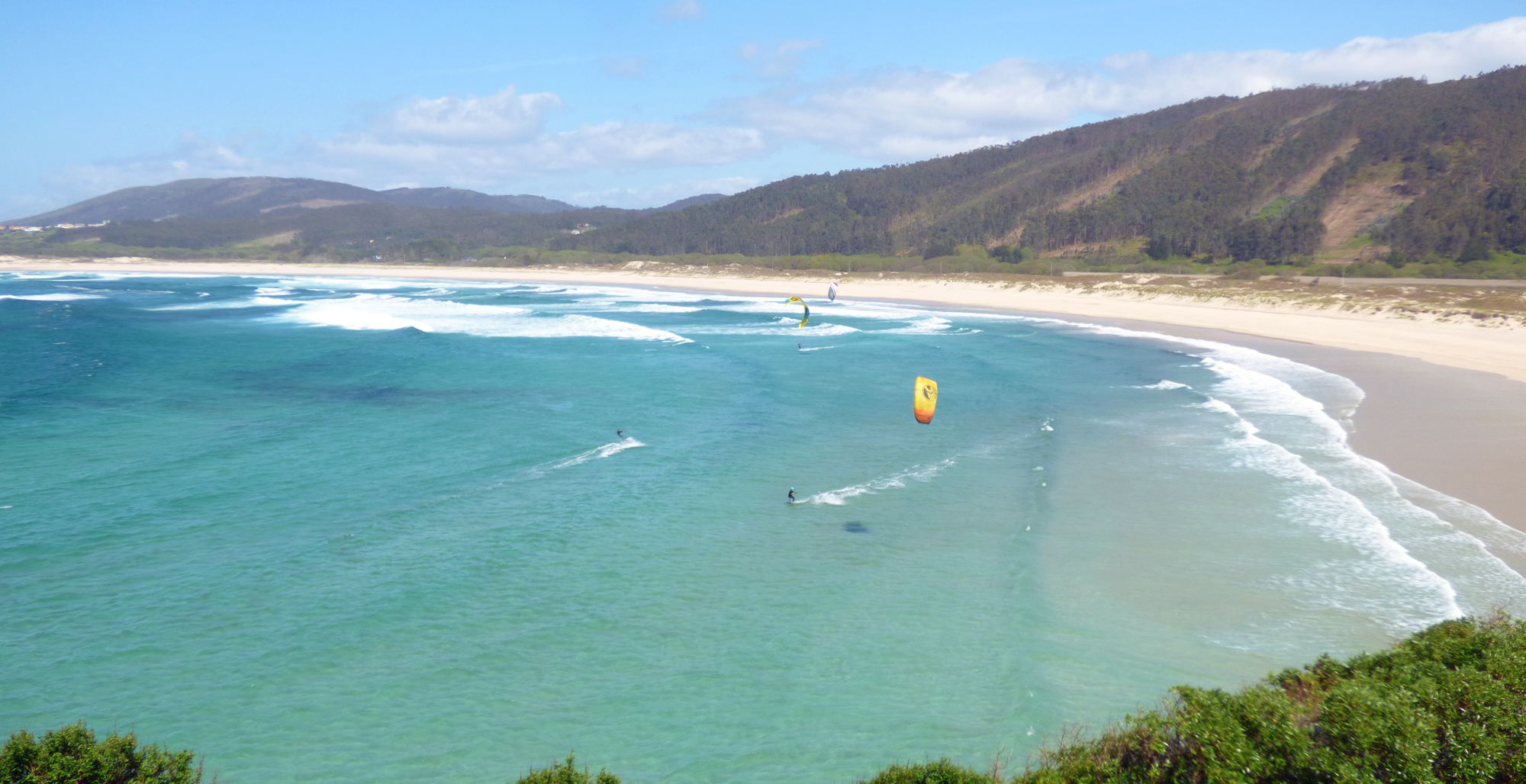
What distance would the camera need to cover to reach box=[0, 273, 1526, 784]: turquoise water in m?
8.25

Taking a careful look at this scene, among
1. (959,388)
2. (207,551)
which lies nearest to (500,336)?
(959,388)

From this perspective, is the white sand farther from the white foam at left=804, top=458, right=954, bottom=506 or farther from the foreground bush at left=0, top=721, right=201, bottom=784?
the foreground bush at left=0, top=721, right=201, bottom=784

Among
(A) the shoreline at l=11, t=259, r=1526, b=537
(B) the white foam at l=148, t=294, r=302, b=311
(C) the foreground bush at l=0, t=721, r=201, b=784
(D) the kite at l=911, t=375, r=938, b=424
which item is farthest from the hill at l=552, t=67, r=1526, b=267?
(C) the foreground bush at l=0, t=721, r=201, b=784

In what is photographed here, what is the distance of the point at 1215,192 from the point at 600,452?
3563 inches

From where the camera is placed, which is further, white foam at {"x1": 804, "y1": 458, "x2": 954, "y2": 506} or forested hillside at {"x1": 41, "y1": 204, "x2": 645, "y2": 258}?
forested hillside at {"x1": 41, "y1": 204, "x2": 645, "y2": 258}

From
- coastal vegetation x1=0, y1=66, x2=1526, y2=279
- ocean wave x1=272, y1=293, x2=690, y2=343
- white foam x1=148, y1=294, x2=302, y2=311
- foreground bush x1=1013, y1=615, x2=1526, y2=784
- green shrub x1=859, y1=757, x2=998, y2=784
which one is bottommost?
green shrub x1=859, y1=757, x2=998, y2=784

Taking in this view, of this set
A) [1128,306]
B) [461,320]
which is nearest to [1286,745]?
[461,320]

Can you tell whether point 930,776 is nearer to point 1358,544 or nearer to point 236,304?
point 1358,544

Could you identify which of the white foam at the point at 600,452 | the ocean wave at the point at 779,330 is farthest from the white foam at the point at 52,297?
the white foam at the point at 600,452

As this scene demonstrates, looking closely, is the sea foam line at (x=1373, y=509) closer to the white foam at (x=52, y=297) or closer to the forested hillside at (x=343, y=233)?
the white foam at (x=52, y=297)

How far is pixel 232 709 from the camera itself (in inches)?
332

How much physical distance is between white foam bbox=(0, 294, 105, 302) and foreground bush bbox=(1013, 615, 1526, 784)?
7873 centimetres

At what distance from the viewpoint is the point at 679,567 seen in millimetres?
11906

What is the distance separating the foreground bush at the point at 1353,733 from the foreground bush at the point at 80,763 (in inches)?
213
